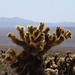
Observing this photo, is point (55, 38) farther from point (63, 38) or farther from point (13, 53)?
point (13, 53)

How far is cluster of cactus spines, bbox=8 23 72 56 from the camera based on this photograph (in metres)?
5.60

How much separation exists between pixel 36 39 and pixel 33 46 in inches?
8.7

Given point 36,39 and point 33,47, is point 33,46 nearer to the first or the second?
point 33,47

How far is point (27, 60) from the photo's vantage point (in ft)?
19.5

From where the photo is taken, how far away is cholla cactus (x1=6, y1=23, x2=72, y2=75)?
222 inches

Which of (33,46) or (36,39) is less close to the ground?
(36,39)

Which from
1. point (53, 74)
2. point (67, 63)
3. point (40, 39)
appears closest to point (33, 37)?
point (40, 39)

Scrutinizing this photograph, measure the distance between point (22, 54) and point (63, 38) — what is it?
130 cm

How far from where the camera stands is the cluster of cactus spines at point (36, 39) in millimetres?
5600

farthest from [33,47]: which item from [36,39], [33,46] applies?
[36,39]

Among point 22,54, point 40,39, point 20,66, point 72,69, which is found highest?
point 40,39

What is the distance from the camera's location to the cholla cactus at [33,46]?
222 inches

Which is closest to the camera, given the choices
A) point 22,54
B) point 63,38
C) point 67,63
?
point 63,38

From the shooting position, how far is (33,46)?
5.62 m
